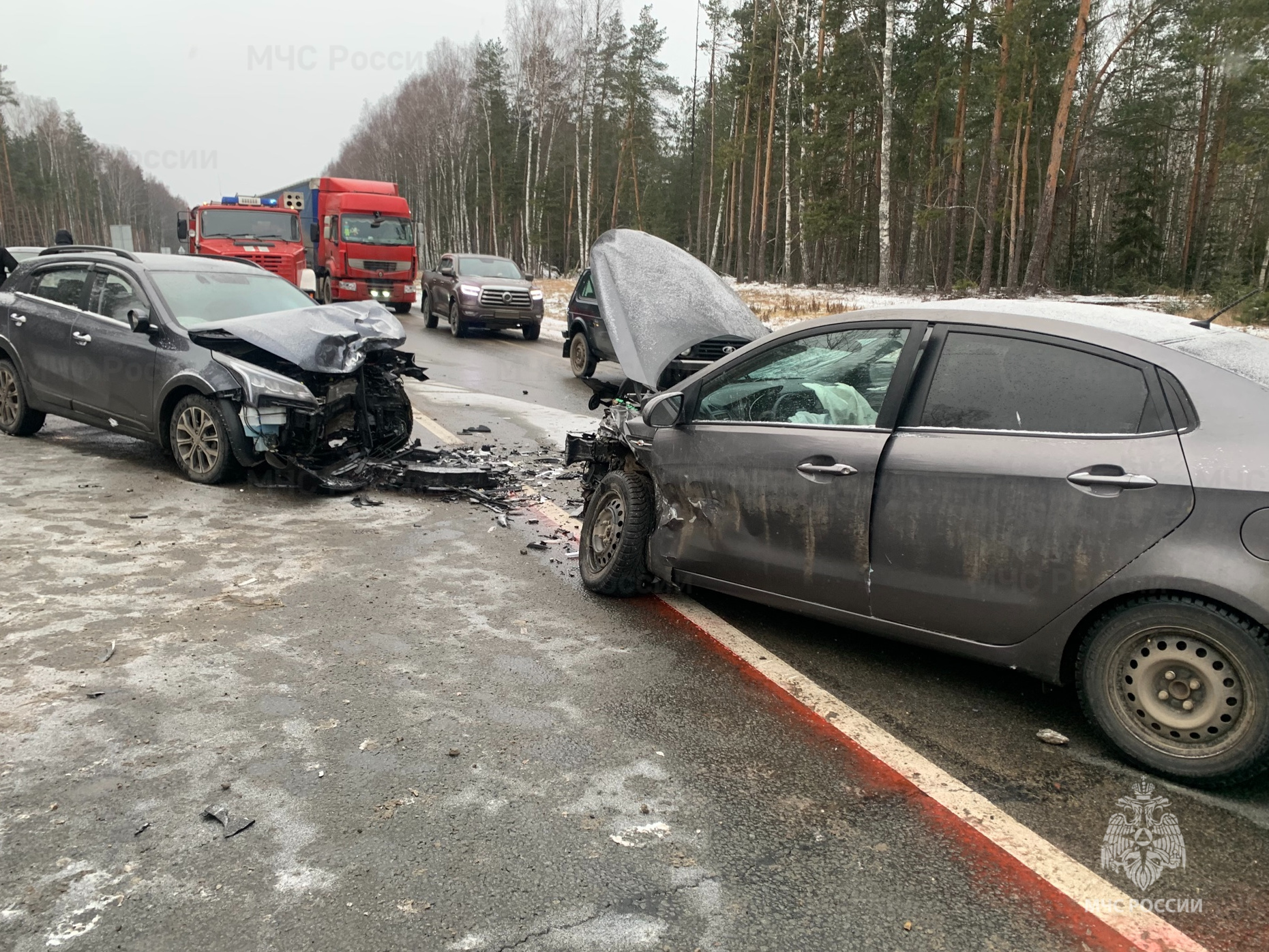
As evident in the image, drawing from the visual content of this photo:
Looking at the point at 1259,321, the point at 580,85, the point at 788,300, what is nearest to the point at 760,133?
the point at 580,85

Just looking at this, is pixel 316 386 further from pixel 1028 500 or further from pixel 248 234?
pixel 248 234

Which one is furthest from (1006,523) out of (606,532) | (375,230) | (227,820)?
(375,230)

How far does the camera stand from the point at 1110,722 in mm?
3191

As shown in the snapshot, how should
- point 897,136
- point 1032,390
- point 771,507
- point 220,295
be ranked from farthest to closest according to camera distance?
point 897,136 < point 220,295 < point 771,507 < point 1032,390

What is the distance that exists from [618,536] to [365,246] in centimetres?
2220

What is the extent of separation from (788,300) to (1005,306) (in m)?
26.7

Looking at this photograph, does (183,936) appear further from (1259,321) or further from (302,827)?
(1259,321)

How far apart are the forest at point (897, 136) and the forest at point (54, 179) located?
1296 inches

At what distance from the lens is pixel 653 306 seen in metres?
5.83

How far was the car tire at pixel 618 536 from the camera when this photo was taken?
4852 mm

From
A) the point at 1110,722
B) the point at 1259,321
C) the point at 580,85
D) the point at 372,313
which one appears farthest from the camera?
the point at 580,85

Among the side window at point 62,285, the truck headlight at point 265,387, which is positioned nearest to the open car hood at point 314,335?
the truck headlight at point 265,387

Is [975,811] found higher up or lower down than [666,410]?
lower down

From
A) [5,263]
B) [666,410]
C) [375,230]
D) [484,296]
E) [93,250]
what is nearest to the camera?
[666,410]
